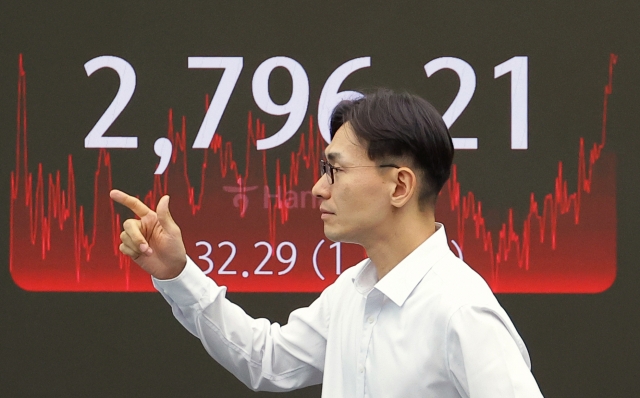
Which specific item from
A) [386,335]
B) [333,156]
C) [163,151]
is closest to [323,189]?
[333,156]

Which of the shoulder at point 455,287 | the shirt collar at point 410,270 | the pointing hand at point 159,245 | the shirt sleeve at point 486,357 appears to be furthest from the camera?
the pointing hand at point 159,245

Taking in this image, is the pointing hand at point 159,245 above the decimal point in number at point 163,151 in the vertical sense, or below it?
below

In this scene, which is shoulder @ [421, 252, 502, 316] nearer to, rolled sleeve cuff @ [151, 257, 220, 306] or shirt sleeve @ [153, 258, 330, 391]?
shirt sleeve @ [153, 258, 330, 391]

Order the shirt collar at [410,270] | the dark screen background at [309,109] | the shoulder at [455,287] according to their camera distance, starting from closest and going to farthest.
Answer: the shoulder at [455,287] → the shirt collar at [410,270] → the dark screen background at [309,109]

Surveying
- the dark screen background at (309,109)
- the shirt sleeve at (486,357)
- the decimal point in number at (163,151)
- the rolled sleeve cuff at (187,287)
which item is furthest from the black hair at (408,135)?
the decimal point in number at (163,151)

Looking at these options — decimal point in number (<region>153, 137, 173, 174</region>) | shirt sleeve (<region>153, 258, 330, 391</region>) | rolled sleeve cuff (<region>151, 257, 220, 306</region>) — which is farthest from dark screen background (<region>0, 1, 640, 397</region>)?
rolled sleeve cuff (<region>151, 257, 220, 306</region>)

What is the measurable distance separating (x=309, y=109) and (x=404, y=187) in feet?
4.56

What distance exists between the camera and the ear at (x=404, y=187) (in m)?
1.71

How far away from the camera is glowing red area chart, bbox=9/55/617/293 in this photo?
3.04m

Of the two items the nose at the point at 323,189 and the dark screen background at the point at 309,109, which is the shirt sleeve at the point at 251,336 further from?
the dark screen background at the point at 309,109

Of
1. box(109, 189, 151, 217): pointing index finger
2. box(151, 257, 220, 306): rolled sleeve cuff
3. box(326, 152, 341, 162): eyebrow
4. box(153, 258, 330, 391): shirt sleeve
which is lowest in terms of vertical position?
box(153, 258, 330, 391): shirt sleeve

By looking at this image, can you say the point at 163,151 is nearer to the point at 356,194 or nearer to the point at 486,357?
the point at 356,194

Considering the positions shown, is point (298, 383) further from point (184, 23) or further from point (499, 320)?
point (184, 23)

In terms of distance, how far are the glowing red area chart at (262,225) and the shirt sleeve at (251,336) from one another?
43.8 inches
